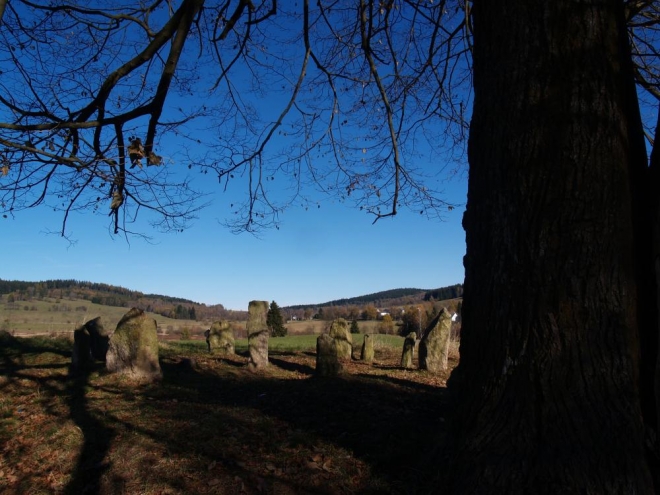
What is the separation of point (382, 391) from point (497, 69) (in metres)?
6.40

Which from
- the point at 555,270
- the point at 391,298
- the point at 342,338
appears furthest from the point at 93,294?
the point at 555,270

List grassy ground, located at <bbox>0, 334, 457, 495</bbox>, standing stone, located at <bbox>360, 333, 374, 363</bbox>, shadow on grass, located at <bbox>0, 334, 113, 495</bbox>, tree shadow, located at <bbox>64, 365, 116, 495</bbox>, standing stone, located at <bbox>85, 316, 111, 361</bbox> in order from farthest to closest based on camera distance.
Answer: standing stone, located at <bbox>360, 333, 374, 363</bbox> < standing stone, located at <bbox>85, 316, 111, 361</bbox> < shadow on grass, located at <bbox>0, 334, 113, 495</bbox> < tree shadow, located at <bbox>64, 365, 116, 495</bbox> < grassy ground, located at <bbox>0, 334, 457, 495</bbox>

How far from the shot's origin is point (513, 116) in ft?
8.96

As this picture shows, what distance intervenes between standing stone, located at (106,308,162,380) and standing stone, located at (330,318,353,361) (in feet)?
19.8

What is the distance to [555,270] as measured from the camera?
2.48 m

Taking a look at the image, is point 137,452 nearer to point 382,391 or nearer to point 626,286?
point 382,391

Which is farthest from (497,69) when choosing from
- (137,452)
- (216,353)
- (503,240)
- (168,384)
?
(216,353)

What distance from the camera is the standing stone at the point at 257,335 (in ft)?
40.0

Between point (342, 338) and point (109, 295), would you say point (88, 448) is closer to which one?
point (342, 338)

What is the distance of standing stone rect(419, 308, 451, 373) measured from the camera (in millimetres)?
12359

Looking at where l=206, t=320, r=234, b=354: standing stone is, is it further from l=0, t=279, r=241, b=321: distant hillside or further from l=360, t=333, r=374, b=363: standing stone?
l=0, t=279, r=241, b=321: distant hillside

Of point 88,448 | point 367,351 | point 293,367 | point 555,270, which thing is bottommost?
point 88,448

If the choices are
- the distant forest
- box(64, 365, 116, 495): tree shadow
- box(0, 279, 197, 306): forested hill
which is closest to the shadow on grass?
box(64, 365, 116, 495): tree shadow

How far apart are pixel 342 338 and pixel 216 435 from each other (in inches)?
360
